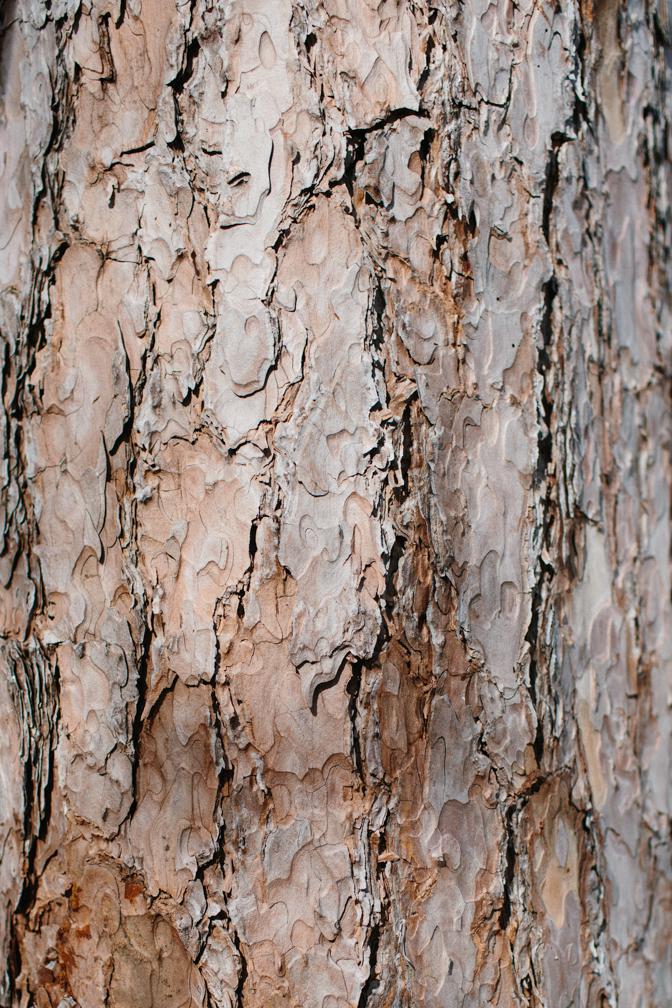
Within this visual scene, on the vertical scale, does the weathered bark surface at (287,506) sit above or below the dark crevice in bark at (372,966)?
above

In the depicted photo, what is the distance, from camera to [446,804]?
896mm

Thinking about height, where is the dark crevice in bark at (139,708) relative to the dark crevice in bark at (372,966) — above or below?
above

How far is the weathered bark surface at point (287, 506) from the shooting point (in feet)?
2.82

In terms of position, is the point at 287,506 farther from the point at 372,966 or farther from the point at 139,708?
the point at 372,966

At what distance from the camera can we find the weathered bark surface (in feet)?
2.82

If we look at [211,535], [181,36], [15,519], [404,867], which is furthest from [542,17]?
[404,867]

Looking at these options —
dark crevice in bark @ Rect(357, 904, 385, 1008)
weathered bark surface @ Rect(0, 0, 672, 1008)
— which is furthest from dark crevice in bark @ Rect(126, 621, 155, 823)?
dark crevice in bark @ Rect(357, 904, 385, 1008)

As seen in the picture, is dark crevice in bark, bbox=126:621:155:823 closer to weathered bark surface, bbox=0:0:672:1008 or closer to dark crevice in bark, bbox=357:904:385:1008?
weathered bark surface, bbox=0:0:672:1008

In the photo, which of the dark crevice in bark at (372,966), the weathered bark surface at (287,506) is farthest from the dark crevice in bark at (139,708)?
the dark crevice in bark at (372,966)

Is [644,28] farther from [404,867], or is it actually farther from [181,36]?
[404,867]

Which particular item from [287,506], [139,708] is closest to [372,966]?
[139,708]

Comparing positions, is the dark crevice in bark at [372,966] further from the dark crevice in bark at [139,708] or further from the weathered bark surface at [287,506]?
the dark crevice in bark at [139,708]

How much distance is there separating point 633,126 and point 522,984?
3.27ft

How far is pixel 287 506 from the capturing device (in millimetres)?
859
